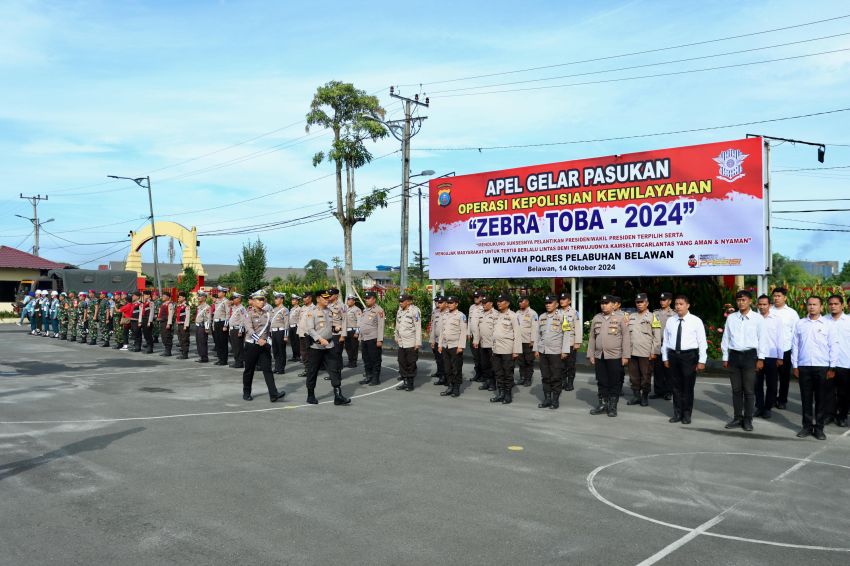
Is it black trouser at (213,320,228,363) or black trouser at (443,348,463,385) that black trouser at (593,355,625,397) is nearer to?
black trouser at (443,348,463,385)

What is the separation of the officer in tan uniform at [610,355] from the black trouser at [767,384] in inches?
75.5

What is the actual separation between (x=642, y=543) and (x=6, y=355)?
65.9 feet

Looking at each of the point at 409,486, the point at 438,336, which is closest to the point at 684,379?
the point at 438,336

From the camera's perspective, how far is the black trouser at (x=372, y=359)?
14.2m

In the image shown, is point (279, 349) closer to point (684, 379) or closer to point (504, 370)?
point (504, 370)

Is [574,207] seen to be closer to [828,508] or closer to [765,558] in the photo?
[828,508]

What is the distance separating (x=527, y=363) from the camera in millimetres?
13812

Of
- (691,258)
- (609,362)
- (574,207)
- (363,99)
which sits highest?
(363,99)

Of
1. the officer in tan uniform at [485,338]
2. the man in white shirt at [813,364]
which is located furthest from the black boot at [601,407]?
the man in white shirt at [813,364]

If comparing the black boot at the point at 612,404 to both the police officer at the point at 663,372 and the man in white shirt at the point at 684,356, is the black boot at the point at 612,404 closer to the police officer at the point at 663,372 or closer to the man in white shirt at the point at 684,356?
the man in white shirt at the point at 684,356

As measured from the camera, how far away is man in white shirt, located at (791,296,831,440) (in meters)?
8.80

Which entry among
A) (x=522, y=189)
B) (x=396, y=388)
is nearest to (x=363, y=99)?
(x=522, y=189)

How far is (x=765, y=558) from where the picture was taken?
4.65m

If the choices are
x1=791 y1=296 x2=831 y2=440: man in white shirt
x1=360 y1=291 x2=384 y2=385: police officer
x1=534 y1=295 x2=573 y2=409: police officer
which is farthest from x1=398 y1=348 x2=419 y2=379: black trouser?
x1=791 y1=296 x2=831 y2=440: man in white shirt
